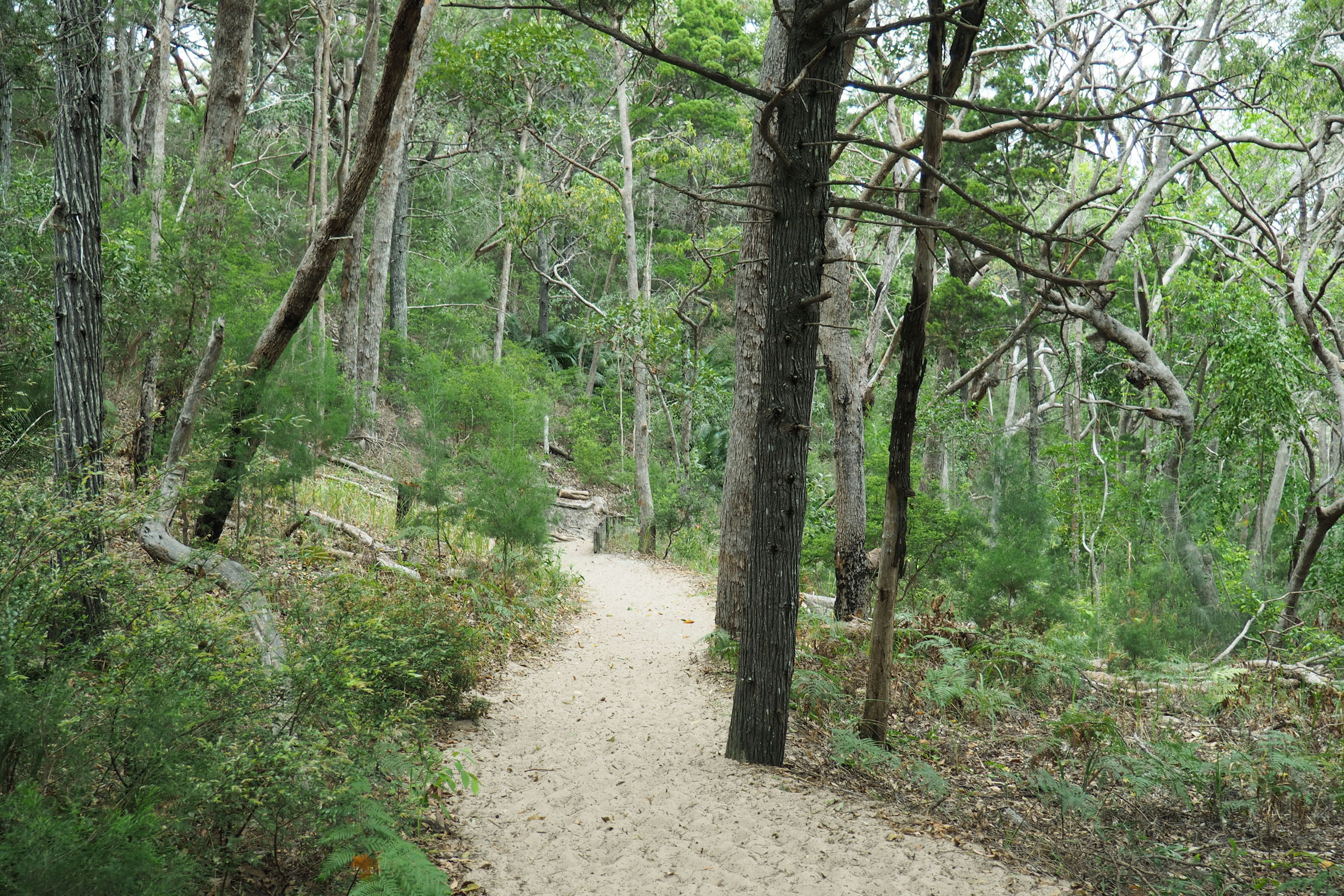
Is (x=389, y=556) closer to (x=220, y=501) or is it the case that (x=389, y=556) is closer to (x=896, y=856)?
(x=220, y=501)

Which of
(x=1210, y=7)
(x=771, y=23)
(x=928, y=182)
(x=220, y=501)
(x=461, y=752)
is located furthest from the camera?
(x=1210, y=7)

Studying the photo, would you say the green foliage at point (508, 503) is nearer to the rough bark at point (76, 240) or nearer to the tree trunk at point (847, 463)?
the tree trunk at point (847, 463)

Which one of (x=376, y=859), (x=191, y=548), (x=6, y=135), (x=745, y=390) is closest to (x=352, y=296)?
(x=6, y=135)

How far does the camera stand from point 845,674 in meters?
6.46

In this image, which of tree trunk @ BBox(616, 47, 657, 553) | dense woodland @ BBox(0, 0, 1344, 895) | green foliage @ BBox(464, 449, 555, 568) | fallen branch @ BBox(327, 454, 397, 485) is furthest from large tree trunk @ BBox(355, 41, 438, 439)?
green foliage @ BBox(464, 449, 555, 568)

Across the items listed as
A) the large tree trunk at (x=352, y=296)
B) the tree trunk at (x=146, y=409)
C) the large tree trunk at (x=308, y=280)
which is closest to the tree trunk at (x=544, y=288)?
the large tree trunk at (x=352, y=296)

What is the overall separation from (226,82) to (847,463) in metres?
7.31

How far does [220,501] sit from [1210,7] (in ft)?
44.1

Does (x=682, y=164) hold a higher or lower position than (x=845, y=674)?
higher

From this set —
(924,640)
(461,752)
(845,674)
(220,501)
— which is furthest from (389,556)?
(924,640)

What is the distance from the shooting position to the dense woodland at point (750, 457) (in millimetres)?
2969

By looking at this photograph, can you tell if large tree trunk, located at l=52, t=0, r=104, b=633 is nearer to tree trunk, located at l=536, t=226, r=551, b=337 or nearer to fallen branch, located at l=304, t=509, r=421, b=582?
fallen branch, located at l=304, t=509, r=421, b=582

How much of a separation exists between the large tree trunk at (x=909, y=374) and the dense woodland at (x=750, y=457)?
0.12 feet

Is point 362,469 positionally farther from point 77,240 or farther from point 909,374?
point 909,374
